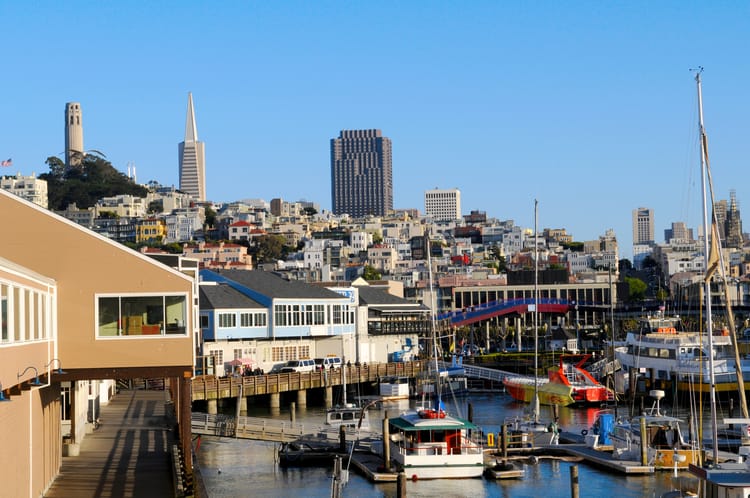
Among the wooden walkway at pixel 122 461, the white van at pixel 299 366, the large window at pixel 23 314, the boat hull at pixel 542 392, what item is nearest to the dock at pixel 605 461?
the wooden walkway at pixel 122 461

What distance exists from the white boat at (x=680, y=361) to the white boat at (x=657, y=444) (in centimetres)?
2524

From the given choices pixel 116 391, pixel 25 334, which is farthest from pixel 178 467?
pixel 116 391

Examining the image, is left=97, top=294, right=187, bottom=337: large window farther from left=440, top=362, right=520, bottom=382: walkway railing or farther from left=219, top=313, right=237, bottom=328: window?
left=440, top=362, right=520, bottom=382: walkway railing

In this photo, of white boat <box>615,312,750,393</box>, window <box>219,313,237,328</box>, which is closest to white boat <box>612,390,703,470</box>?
white boat <box>615,312,750,393</box>

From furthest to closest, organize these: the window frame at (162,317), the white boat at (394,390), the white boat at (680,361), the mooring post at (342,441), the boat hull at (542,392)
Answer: the white boat at (394,390), the white boat at (680,361), the boat hull at (542,392), the mooring post at (342,441), the window frame at (162,317)

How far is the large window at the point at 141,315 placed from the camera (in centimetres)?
3244

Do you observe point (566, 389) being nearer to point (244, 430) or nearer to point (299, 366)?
point (299, 366)

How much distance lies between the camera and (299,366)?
269ft

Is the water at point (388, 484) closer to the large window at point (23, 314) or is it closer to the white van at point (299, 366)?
the large window at point (23, 314)

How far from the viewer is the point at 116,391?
6888 centimetres

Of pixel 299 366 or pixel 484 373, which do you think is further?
pixel 484 373

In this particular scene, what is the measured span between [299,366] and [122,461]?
43.6 metres

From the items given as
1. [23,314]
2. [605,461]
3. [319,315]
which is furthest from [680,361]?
[23,314]

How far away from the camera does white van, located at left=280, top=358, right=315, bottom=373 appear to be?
266ft
